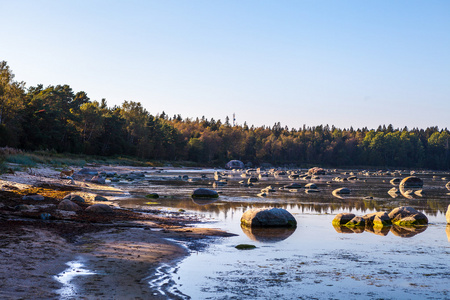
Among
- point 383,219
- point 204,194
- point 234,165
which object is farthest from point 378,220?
point 234,165

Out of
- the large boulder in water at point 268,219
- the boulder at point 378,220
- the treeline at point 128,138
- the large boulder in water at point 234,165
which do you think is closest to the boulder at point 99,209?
the large boulder in water at point 268,219

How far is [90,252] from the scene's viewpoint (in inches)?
435

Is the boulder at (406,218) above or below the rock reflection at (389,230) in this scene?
above

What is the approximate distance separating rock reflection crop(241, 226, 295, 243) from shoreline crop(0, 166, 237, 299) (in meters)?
1.11

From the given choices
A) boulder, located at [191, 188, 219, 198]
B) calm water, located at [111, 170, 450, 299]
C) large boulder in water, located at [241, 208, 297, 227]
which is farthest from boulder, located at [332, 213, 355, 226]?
boulder, located at [191, 188, 219, 198]

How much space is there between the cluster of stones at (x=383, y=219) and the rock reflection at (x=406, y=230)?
0.48 m

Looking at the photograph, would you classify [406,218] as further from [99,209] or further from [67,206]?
[67,206]

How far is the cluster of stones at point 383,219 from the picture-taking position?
1850cm

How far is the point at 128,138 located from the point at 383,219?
10943cm

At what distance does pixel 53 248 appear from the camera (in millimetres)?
10758

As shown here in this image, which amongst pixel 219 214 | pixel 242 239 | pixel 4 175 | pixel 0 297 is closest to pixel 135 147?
pixel 4 175

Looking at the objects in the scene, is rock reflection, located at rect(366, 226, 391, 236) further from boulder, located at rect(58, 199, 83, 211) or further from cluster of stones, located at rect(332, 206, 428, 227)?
boulder, located at rect(58, 199, 83, 211)

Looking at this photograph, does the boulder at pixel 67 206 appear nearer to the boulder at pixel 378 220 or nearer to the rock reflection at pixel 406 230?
the boulder at pixel 378 220

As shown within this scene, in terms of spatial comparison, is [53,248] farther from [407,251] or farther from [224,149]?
[224,149]
